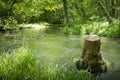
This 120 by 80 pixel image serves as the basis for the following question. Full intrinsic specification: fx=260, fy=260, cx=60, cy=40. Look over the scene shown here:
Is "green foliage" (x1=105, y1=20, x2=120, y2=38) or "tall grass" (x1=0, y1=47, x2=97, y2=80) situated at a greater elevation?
"tall grass" (x1=0, y1=47, x2=97, y2=80)

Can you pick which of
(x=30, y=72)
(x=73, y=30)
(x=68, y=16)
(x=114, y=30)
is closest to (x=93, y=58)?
(x=30, y=72)

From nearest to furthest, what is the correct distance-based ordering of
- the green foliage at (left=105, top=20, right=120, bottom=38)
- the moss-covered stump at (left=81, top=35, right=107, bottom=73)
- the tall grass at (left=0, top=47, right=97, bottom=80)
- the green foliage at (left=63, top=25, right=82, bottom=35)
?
the tall grass at (left=0, top=47, right=97, bottom=80), the moss-covered stump at (left=81, top=35, right=107, bottom=73), the green foliage at (left=105, top=20, right=120, bottom=38), the green foliage at (left=63, top=25, right=82, bottom=35)

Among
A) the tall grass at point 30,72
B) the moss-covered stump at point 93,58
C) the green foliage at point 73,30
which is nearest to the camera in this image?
the tall grass at point 30,72

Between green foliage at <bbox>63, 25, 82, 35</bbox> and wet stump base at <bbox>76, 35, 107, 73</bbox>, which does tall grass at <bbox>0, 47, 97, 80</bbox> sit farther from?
green foliage at <bbox>63, 25, 82, 35</bbox>

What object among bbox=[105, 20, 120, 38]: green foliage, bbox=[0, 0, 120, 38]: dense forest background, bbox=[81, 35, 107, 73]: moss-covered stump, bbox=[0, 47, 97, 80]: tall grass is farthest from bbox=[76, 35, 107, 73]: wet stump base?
bbox=[105, 20, 120, 38]: green foliage

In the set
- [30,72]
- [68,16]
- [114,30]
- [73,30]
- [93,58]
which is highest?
[30,72]

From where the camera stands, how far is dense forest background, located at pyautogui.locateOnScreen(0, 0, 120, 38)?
58.2ft

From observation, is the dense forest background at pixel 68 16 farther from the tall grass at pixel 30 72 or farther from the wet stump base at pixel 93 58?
the tall grass at pixel 30 72

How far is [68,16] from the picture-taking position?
33.3 metres

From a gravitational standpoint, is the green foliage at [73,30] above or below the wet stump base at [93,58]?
below

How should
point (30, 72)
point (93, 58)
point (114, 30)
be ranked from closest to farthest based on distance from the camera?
point (30, 72), point (93, 58), point (114, 30)

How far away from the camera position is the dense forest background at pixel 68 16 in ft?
58.2

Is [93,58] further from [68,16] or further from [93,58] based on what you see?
[68,16]

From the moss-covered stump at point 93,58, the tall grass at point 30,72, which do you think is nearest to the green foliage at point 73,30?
the moss-covered stump at point 93,58
